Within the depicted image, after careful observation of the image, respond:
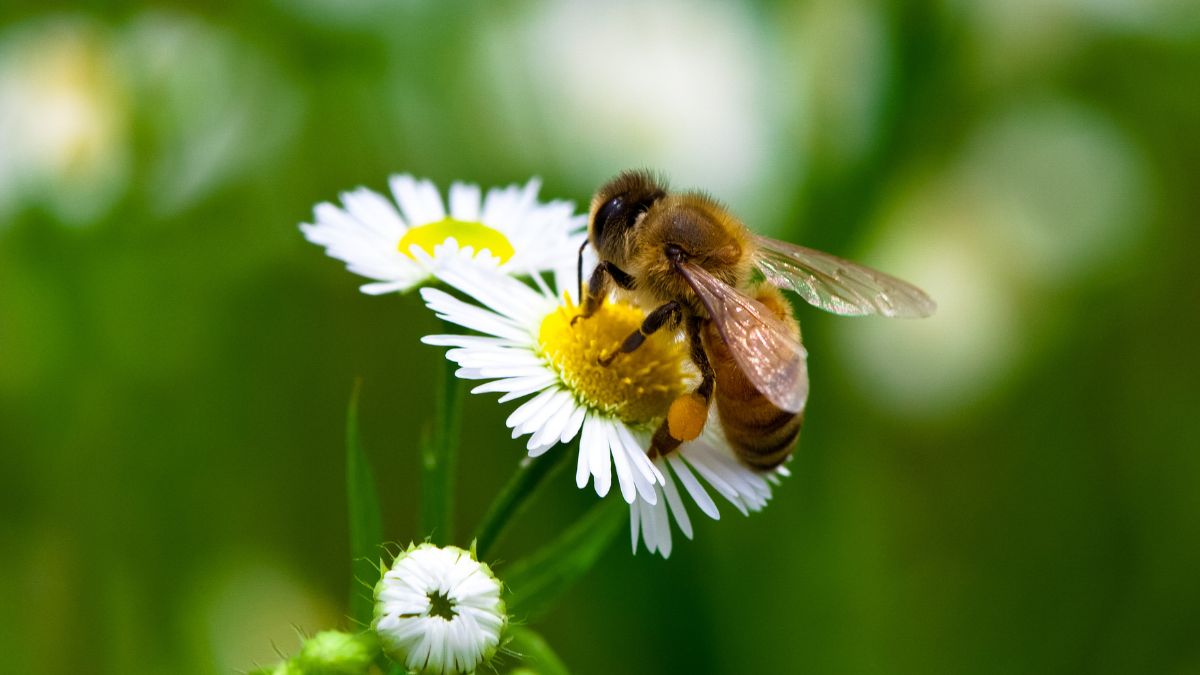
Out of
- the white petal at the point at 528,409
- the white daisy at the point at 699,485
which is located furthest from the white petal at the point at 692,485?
the white petal at the point at 528,409

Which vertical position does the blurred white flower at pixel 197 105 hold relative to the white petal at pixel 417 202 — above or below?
above

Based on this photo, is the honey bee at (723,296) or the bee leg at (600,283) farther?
the bee leg at (600,283)

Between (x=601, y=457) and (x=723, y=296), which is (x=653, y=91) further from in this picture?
(x=601, y=457)

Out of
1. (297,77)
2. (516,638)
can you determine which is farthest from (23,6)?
(516,638)

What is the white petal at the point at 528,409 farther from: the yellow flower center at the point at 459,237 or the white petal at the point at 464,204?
the white petal at the point at 464,204

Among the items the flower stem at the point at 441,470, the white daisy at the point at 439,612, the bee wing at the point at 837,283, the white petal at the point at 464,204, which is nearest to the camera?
the white daisy at the point at 439,612
